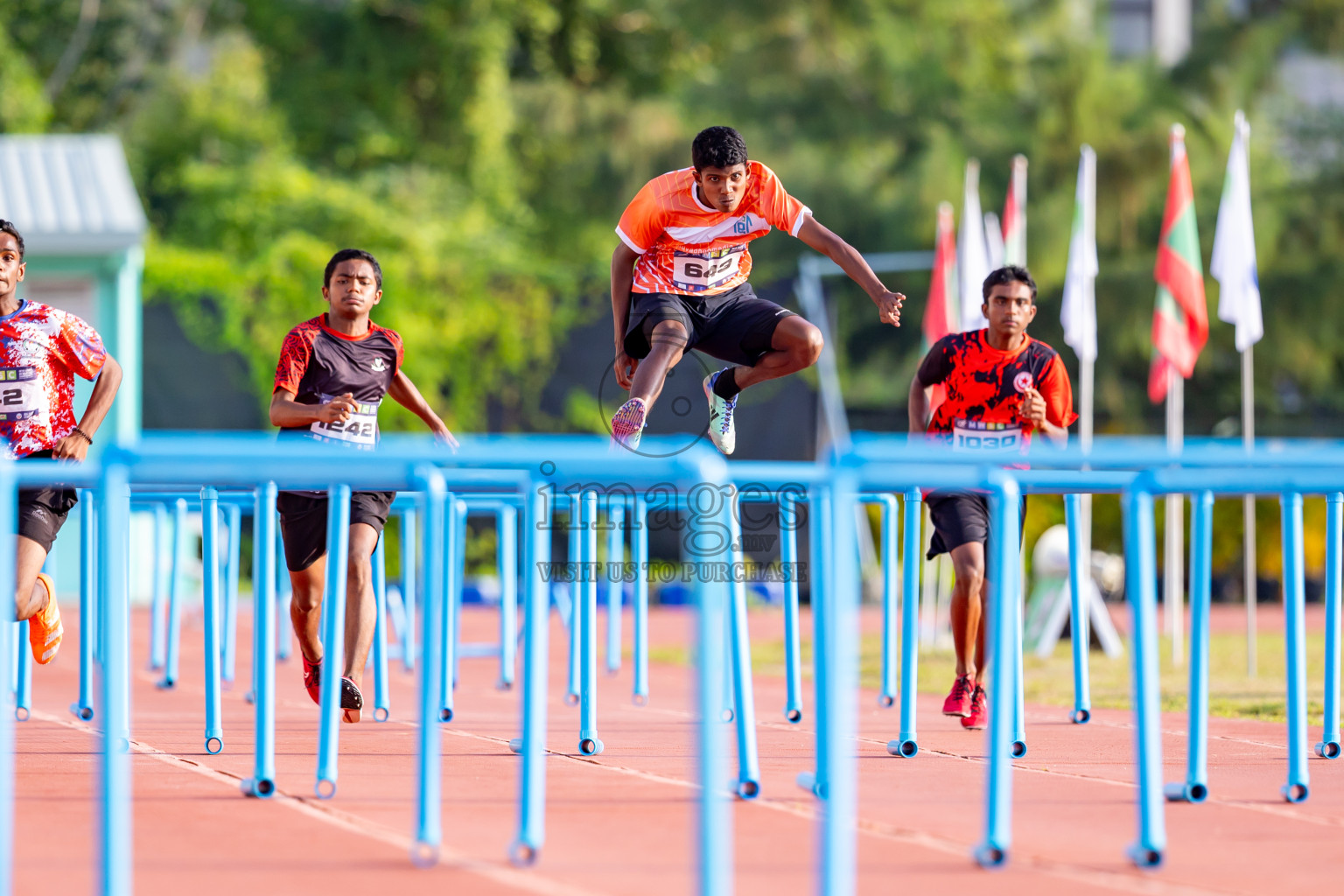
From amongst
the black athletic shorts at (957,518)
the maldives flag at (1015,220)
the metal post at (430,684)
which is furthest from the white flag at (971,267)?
the metal post at (430,684)

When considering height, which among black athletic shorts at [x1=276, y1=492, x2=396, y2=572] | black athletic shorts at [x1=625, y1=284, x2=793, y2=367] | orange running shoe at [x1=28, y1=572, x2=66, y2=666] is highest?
black athletic shorts at [x1=625, y1=284, x2=793, y2=367]

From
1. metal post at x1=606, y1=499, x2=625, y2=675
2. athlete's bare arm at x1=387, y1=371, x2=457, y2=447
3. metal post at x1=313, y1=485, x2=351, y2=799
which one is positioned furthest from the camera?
metal post at x1=606, y1=499, x2=625, y2=675

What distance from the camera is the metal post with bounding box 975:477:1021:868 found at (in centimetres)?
362

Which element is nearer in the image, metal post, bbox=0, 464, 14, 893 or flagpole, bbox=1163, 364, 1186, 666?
metal post, bbox=0, 464, 14, 893

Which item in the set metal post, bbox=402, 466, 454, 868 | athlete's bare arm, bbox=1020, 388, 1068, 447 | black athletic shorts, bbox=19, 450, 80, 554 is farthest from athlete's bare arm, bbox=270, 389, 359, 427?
athlete's bare arm, bbox=1020, 388, 1068, 447

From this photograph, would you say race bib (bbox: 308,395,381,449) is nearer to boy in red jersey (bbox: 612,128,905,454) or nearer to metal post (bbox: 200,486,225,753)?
metal post (bbox: 200,486,225,753)

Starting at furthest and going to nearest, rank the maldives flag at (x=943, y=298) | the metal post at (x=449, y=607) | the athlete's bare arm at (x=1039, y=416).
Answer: the maldives flag at (x=943, y=298), the athlete's bare arm at (x=1039, y=416), the metal post at (x=449, y=607)

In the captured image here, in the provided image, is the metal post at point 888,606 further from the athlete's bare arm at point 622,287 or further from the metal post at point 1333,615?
the metal post at point 1333,615

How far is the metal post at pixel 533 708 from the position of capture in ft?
12.0

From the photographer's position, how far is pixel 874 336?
70.8ft

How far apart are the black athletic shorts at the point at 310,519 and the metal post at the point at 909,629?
5.97 feet

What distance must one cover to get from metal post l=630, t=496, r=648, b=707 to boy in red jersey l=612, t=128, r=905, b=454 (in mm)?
323

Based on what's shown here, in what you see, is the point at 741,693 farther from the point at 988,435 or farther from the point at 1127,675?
the point at 1127,675

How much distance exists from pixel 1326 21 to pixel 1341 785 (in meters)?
20.3
